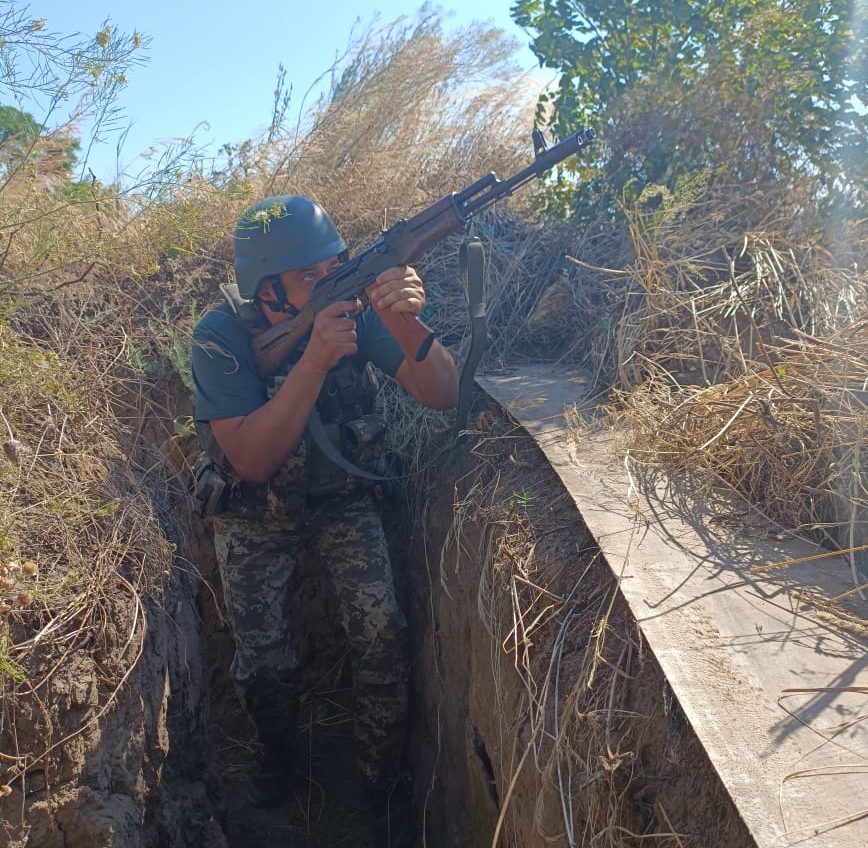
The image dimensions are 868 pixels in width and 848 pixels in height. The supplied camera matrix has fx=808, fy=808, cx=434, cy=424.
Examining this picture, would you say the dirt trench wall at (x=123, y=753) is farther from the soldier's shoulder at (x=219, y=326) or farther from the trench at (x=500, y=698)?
the soldier's shoulder at (x=219, y=326)

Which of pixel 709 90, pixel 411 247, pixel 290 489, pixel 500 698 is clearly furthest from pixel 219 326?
pixel 709 90

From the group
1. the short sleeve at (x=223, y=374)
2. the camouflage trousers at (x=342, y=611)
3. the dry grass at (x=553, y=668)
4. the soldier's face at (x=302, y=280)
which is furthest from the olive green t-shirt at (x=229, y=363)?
the dry grass at (x=553, y=668)

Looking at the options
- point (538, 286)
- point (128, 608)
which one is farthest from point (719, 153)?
point (128, 608)

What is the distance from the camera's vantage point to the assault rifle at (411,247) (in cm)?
277

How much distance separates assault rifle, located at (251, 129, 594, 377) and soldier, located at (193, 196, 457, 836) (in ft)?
0.26

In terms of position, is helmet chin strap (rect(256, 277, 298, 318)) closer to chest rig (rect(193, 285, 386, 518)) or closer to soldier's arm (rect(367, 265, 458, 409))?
chest rig (rect(193, 285, 386, 518))

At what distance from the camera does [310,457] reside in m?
3.01

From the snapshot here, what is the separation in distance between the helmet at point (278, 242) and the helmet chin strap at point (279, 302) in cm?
4

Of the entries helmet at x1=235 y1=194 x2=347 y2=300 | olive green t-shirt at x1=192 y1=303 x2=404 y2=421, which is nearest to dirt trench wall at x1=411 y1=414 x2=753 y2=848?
olive green t-shirt at x1=192 y1=303 x2=404 y2=421

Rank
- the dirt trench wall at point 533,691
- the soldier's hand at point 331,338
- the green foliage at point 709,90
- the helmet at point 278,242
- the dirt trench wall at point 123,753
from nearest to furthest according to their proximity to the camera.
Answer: the dirt trench wall at point 533,691 → the dirt trench wall at point 123,753 → the soldier's hand at point 331,338 → the helmet at point 278,242 → the green foliage at point 709,90

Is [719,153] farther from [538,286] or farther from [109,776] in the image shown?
[109,776]

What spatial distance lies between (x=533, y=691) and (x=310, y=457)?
51.1 inches

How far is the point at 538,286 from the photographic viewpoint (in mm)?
4230

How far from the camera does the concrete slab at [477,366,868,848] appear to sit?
1.34 metres
